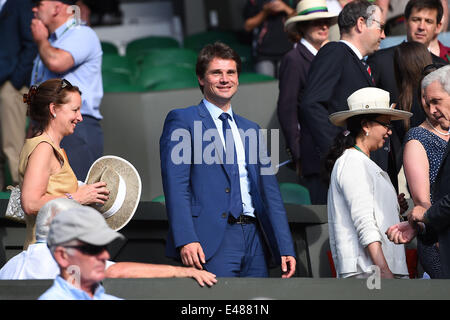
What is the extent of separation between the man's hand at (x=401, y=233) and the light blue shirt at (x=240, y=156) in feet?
2.32

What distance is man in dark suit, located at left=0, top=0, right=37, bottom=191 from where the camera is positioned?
723 centimetres

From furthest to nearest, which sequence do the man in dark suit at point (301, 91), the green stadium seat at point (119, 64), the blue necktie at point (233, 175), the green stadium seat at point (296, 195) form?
the green stadium seat at point (119, 64) < the green stadium seat at point (296, 195) < the man in dark suit at point (301, 91) < the blue necktie at point (233, 175)

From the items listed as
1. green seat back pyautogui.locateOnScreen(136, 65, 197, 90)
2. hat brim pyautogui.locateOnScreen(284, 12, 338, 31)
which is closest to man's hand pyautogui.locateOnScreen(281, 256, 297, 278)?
hat brim pyautogui.locateOnScreen(284, 12, 338, 31)

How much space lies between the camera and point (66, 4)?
643cm

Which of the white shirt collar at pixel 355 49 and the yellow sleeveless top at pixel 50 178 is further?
the white shirt collar at pixel 355 49

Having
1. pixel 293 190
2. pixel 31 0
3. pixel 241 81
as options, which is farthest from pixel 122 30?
pixel 293 190

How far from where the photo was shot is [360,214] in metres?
4.54

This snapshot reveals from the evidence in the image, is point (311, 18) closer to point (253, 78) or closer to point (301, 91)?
point (301, 91)

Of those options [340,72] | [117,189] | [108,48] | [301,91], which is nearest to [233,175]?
[117,189]

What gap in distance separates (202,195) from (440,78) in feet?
4.38

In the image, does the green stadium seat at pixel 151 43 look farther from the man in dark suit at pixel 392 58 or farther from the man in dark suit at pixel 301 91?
the man in dark suit at pixel 392 58

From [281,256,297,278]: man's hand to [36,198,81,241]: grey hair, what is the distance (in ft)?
3.86

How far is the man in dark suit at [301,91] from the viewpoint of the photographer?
6.38 meters

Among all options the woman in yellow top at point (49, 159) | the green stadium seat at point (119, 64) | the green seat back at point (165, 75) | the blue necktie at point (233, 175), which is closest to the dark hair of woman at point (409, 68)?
the blue necktie at point (233, 175)
